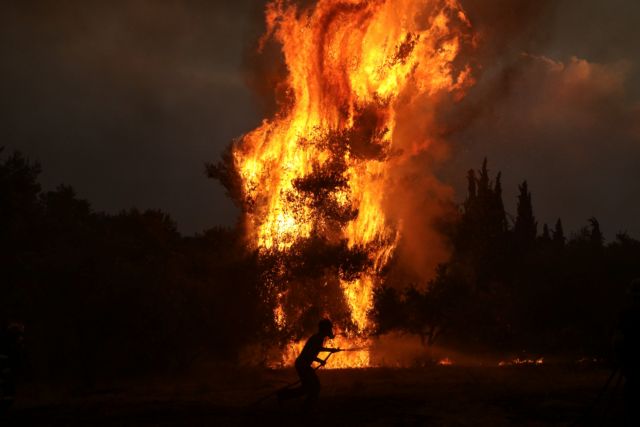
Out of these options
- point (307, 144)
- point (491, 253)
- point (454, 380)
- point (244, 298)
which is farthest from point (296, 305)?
point (491, 253)

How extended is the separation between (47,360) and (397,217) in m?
17.8

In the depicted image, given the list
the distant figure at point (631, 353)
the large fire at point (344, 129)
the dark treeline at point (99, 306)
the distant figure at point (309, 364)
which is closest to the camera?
the distant figure at point (631, 353)

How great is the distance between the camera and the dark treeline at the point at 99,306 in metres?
22.0

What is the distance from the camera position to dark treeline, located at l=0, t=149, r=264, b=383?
22.0m

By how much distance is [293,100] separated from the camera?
3002 cm

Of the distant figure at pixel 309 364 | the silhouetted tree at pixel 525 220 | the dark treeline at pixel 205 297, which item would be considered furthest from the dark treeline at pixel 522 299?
the silhouetted tree at pixel 525 220

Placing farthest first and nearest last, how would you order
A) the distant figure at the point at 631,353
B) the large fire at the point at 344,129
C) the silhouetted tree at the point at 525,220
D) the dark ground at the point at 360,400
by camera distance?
the silhouetted tree at the point at 525,220
the large fire at the point at 344,129
the dark ground at the point at 360,400
the distant figure at the point at 631,353

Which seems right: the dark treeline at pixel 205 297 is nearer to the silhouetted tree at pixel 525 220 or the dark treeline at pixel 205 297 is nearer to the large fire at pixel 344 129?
the large fire at pixel 344 129

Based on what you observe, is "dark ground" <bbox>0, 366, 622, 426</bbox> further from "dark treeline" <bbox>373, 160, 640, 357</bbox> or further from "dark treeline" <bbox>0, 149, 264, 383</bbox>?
"dark treeline" <bbox>373, 160, 640, 357</bbox>

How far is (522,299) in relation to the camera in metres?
34.0

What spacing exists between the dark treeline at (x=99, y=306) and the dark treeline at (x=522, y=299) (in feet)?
25.7

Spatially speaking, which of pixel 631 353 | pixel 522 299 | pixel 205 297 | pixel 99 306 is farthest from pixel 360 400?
pixel 522 299

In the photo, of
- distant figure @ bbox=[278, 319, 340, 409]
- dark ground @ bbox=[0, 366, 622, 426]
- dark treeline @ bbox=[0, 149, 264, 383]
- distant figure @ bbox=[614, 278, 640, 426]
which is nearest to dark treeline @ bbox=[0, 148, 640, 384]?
dark treeline @ bbox=[0, 149, 264, 383]

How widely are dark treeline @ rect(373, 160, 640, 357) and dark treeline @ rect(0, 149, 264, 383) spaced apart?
25.7 ft
